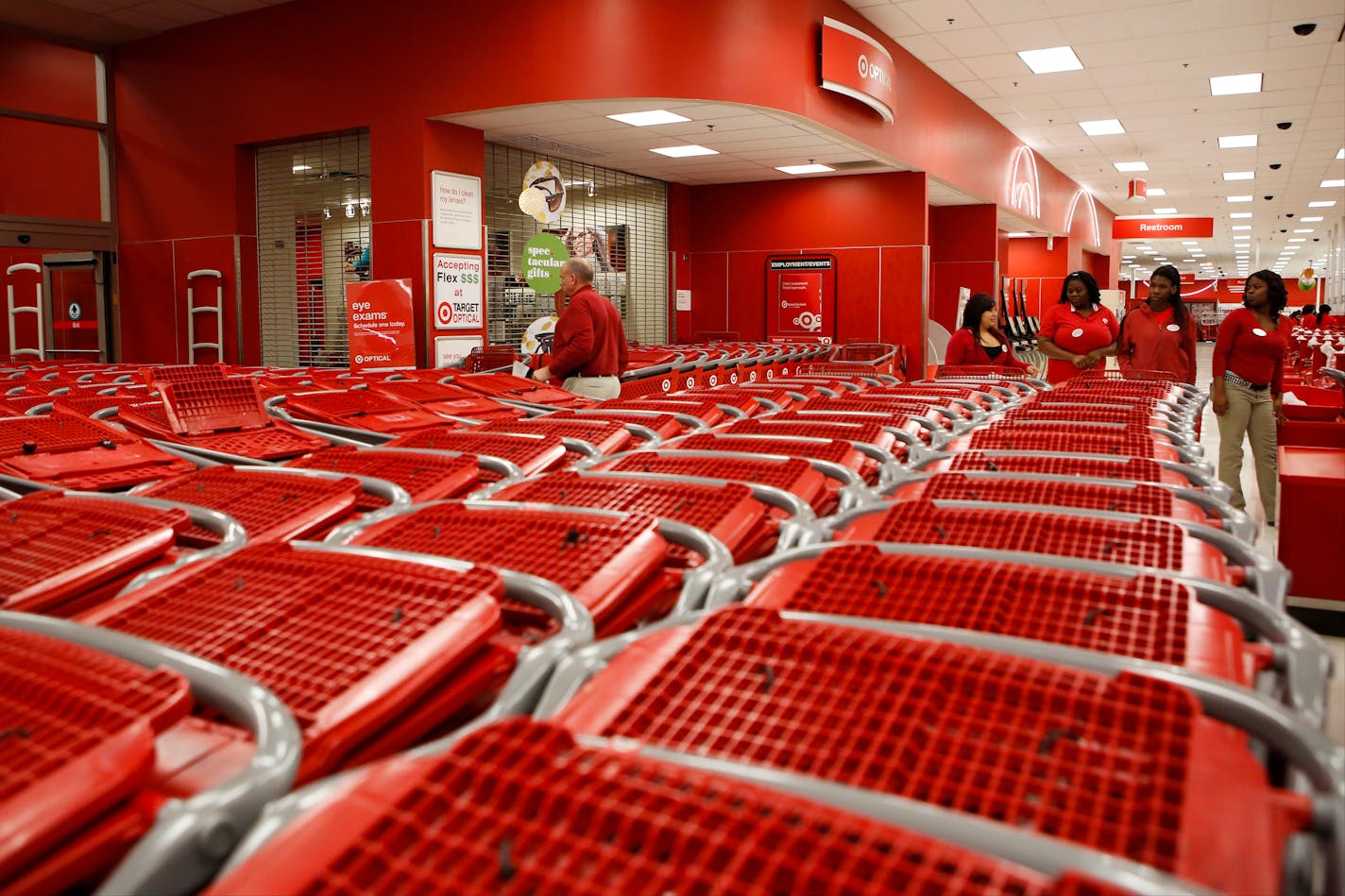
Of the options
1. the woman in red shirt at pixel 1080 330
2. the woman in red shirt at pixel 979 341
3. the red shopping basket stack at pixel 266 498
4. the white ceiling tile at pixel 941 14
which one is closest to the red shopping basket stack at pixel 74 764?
the red shopping basket stack at pixel 266 498

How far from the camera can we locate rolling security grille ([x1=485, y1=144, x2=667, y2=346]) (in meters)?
11.3

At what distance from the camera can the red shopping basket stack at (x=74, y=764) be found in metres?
0.81

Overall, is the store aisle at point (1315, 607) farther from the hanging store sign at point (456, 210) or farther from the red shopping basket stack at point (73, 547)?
the hanging store sign at point (456, 210)

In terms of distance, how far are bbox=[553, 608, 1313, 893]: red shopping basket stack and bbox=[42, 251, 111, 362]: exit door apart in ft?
43.6

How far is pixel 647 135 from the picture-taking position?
10.6 metres

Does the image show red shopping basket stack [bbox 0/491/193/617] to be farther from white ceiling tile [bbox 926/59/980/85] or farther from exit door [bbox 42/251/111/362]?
white ceiling tile [bbox 926/59/980/85]

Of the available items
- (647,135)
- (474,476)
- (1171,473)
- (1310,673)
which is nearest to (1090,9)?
(647,135)

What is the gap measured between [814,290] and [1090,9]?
5.20m

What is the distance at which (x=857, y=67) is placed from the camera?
9992 mm

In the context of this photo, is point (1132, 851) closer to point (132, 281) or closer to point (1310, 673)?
point (1310, 673)

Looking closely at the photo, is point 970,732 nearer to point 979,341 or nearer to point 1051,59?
Result: point 979,341

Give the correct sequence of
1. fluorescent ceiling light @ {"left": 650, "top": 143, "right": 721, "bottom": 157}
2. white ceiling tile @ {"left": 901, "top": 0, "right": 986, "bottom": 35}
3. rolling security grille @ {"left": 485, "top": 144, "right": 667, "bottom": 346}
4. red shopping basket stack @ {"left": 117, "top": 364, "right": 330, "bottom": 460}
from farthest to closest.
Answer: fluorescent ceiling light @ {"left": 650, "top": 143, "right": 721, "bottom": 157}
rolling security grille @ {"left": 485, "top": 144, "right": 667, "bottom": 346}
white ceiling tile @ {"left": 901, "top": 0, "right": 986, "bottom": 35}
red shopping basket stack @ {"left": 117, "top": 364, "right": 330, "bottom": 460}

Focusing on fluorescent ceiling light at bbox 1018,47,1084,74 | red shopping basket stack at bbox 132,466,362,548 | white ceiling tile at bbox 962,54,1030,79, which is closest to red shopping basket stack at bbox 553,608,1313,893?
red shopping basket stack at bbox 132,466,362,548

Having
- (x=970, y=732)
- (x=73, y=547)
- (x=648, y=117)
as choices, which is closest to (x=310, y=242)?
(x=648, y=117)
